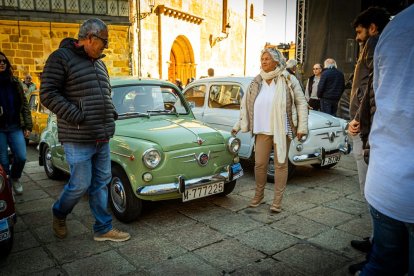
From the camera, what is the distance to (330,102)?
26.3 feet

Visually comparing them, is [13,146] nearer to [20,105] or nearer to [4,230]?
[20,105]

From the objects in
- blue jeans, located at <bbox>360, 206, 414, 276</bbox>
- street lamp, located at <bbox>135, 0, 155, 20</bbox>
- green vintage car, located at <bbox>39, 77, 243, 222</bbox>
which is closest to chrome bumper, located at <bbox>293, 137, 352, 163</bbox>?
green vintage car, located at <bbox>39, 77, 243, 222</bbox>

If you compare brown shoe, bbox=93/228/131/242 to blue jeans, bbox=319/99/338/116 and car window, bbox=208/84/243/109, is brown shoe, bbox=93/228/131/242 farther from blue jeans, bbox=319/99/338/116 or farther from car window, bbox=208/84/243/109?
blue jeans, bbox=319/99/338/116

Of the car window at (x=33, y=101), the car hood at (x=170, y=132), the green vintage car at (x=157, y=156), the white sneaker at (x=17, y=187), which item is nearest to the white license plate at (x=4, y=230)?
the green vintage car at (x=157, y=156)

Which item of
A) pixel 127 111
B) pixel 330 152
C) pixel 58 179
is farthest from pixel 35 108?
pixel 330 152

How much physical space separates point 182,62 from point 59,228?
19.2 metres

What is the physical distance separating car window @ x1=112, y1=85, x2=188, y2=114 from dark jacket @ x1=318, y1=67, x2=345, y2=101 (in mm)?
4144

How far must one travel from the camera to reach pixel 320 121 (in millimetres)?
5449

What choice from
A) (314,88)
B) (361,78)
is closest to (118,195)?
(361,78)

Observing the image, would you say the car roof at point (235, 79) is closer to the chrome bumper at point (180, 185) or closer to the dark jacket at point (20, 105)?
the chrome bumper at point (180, 185)

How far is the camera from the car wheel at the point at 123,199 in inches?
148

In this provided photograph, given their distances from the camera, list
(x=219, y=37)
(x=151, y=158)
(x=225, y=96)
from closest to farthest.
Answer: (x=151, y=158) < (x=225, y=96) < (x=219, y=37)

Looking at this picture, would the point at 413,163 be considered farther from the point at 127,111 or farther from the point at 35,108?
the point at 35,108

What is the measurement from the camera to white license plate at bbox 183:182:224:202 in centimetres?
379
